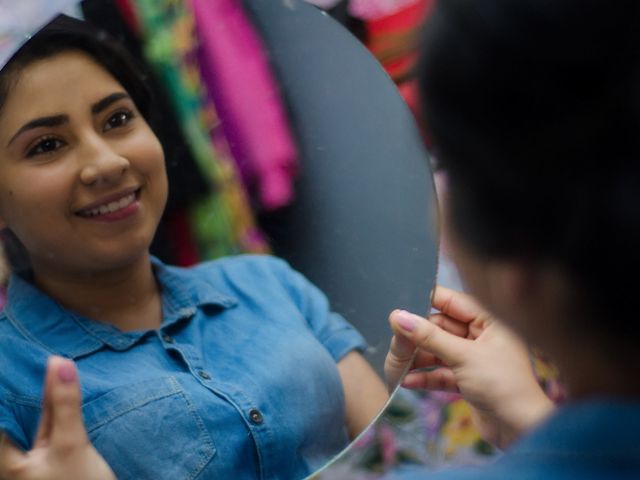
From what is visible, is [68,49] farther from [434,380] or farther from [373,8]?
[434,380]

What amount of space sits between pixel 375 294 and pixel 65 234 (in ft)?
0.70

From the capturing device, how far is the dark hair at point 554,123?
0.33 m

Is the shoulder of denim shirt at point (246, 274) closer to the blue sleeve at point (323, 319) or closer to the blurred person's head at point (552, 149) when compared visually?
the blue sleeve at point (323, 319)

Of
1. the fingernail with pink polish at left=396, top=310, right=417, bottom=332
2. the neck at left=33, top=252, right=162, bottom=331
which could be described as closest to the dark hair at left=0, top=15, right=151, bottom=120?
the neck at left=33, top=252, right=162, bottom=331

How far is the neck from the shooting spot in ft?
2.04

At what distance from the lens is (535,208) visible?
0.35 m

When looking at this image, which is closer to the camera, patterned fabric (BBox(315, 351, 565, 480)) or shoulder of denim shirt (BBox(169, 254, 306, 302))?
shoulder of denim shirt (BBox(169, 254, 306, 302))

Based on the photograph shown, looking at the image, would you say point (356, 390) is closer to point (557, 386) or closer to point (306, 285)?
point (306, 285)

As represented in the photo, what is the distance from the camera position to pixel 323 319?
675 millimetres

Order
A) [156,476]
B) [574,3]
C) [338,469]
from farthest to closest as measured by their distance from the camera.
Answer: [338,469]
[156,476]
[574,3]

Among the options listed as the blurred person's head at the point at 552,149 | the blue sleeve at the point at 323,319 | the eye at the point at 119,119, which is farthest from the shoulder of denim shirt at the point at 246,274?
the blurred person's head at the point at 552,149

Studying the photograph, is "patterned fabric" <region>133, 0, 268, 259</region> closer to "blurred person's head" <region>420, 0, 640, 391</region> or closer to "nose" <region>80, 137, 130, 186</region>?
"nose" <region>80, 137, 130, 186</region>

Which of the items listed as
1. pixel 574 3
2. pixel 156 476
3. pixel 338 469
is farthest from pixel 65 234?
pixel 574 3

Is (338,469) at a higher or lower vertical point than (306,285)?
lower
